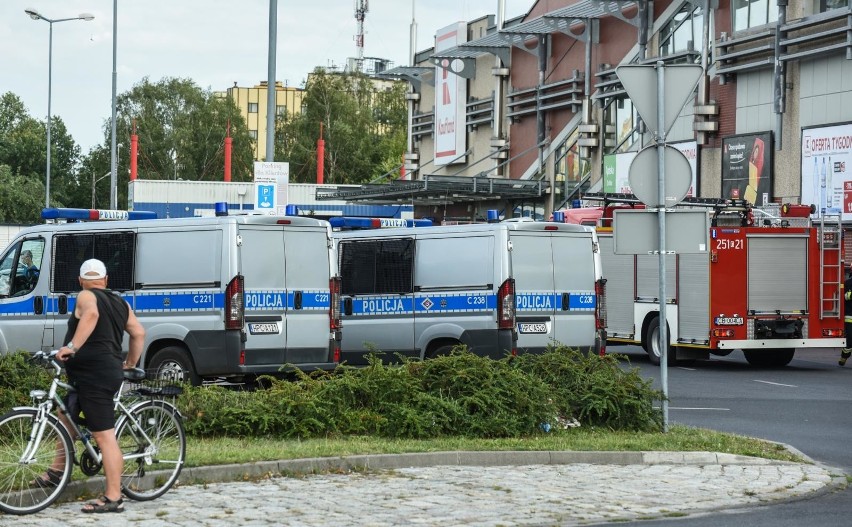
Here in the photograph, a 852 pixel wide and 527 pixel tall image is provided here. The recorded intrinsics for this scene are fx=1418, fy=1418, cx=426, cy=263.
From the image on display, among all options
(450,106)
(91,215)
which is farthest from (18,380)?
(450,106)

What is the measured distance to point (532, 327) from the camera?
17.2 meters

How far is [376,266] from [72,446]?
995 cm

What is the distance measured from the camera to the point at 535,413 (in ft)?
42.0

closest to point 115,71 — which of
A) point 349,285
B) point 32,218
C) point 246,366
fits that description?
point 349,285

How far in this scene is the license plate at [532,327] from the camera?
17141 millimetres

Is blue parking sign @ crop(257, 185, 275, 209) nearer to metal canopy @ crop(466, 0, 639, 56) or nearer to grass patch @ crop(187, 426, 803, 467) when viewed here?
grass patch @ crop(187, 426, 803, 467)

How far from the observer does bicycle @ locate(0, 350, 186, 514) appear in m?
8.73

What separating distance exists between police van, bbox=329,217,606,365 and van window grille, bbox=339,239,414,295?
13mm

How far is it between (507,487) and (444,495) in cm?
63

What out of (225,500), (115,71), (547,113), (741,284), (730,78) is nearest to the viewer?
(225,500)

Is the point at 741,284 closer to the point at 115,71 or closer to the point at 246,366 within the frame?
the point at 246,366

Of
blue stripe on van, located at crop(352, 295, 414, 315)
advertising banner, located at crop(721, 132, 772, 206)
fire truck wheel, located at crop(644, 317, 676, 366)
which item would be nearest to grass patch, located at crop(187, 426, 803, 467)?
blue stripe on van, located at crop(352, 295, 414, 315)

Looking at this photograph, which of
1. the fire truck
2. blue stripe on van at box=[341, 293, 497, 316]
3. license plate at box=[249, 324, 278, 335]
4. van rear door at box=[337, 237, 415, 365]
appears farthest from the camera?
the fire truck

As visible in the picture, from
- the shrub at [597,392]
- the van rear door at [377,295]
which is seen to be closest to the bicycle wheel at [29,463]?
the shrub at [597,392]
